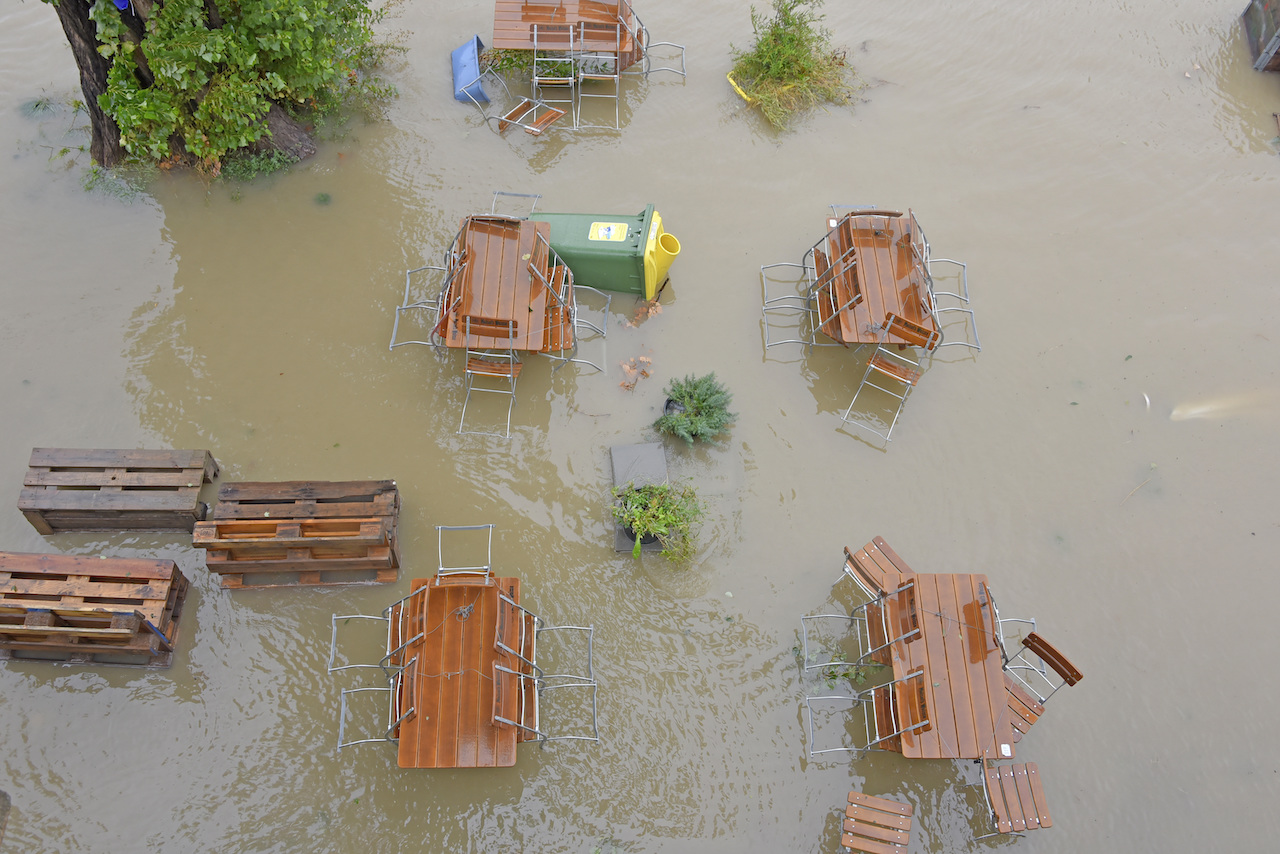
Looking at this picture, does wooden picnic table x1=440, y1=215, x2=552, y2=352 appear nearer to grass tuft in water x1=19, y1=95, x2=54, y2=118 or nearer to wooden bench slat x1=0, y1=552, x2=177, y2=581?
wooden bench slat x1=0, y1=552, x2=177, y2=581

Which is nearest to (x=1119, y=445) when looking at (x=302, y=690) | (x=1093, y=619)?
(x=1093, y=619)

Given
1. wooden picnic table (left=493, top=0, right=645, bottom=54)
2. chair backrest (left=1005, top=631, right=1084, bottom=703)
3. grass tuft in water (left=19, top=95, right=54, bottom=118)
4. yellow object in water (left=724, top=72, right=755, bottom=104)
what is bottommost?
chair backrest (left=1005, top=631, right=1084, bottom=703)

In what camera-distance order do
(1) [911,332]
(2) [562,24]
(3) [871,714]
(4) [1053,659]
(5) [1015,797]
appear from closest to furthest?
1. (5) [1015,797]
2. (4) [1053,659]
3. (3) [871,714]
4. (1) [911,332]
5. (2) [562,24]

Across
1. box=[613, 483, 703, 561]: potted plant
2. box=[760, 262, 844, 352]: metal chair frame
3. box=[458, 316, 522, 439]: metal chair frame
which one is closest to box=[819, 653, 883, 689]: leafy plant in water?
box=[613, 483, 703, 561]: potted plant

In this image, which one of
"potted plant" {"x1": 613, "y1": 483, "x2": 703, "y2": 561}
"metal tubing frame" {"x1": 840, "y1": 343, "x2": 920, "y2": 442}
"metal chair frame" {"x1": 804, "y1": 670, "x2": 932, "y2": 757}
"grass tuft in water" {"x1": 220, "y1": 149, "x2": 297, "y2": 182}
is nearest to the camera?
"metal chair frame" {"x1": 804, "y1": 670, "x2": 932, "y2": 757}

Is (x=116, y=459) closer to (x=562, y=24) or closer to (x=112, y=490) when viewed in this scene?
(x=112, y=490)

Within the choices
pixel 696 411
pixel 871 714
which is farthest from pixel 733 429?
pixel 871 714
